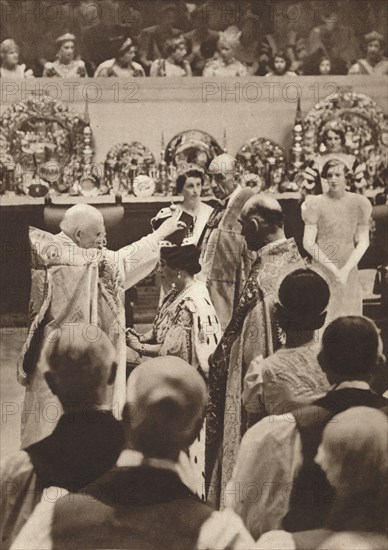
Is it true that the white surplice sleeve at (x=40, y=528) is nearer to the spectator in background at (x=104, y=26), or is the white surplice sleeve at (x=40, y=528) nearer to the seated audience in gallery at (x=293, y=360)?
the seated audience in gallery at (x=293, y=360)

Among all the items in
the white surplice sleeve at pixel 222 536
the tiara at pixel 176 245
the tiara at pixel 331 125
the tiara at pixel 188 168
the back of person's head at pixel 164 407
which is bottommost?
the white surplice sleeve at pixel 222 536

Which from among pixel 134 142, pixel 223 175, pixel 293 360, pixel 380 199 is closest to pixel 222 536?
pixel 293 360

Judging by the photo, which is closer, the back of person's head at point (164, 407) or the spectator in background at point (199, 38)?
the back of person's head at point (164, 407)

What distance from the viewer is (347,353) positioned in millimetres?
8992

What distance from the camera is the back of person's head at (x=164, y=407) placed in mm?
8680

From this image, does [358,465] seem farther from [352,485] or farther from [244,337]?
[244,337]

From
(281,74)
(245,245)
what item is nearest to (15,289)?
(245,245)

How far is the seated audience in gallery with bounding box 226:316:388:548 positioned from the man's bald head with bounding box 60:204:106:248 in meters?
1.69

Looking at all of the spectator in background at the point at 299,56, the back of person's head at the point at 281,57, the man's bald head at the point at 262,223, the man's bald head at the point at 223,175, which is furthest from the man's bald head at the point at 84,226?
the spectator in background at the point at 299,56

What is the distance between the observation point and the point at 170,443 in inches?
340

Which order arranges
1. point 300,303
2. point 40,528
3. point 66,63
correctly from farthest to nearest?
1. point 66,63
2. point 300,303
3. point 40,528

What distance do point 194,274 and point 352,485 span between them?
1808 millimetres

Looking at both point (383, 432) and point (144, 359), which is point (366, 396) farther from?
point (144, 359)

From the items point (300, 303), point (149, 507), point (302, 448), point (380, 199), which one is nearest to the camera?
point (149, 507)
